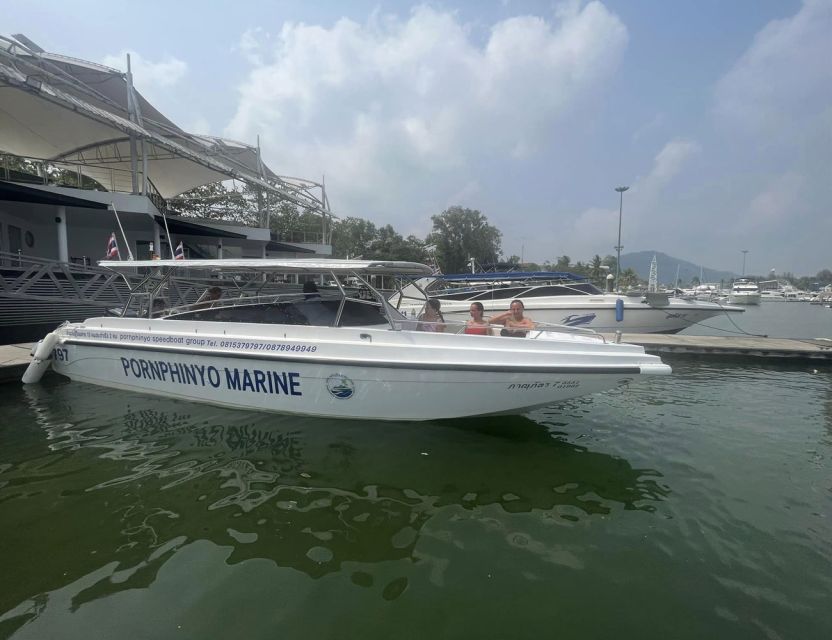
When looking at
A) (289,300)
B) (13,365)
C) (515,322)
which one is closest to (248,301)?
(289,300)

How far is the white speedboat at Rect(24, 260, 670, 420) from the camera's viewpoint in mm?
4418

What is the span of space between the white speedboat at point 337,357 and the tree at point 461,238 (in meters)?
47.6

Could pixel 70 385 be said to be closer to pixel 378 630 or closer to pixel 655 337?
pixel 378 630

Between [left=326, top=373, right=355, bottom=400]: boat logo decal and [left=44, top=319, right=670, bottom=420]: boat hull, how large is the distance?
0.5 inches

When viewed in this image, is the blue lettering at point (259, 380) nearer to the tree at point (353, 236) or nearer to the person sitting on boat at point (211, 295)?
the person sitting on boat at point (211, 295)

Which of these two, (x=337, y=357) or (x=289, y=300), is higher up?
(x=289, y=300)

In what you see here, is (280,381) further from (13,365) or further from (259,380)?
(13,365)

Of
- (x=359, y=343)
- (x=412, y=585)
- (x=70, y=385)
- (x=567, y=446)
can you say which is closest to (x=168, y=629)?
(x=412, y=585)

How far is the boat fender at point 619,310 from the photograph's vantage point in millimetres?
13281

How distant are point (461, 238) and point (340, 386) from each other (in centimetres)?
5081

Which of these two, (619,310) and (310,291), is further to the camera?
(619,310)

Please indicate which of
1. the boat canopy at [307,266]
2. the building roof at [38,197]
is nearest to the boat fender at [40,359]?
the boat canopy at [307,266]

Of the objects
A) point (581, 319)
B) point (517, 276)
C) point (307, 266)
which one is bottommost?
point (581, 319)

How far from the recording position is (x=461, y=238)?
54.0 meters
